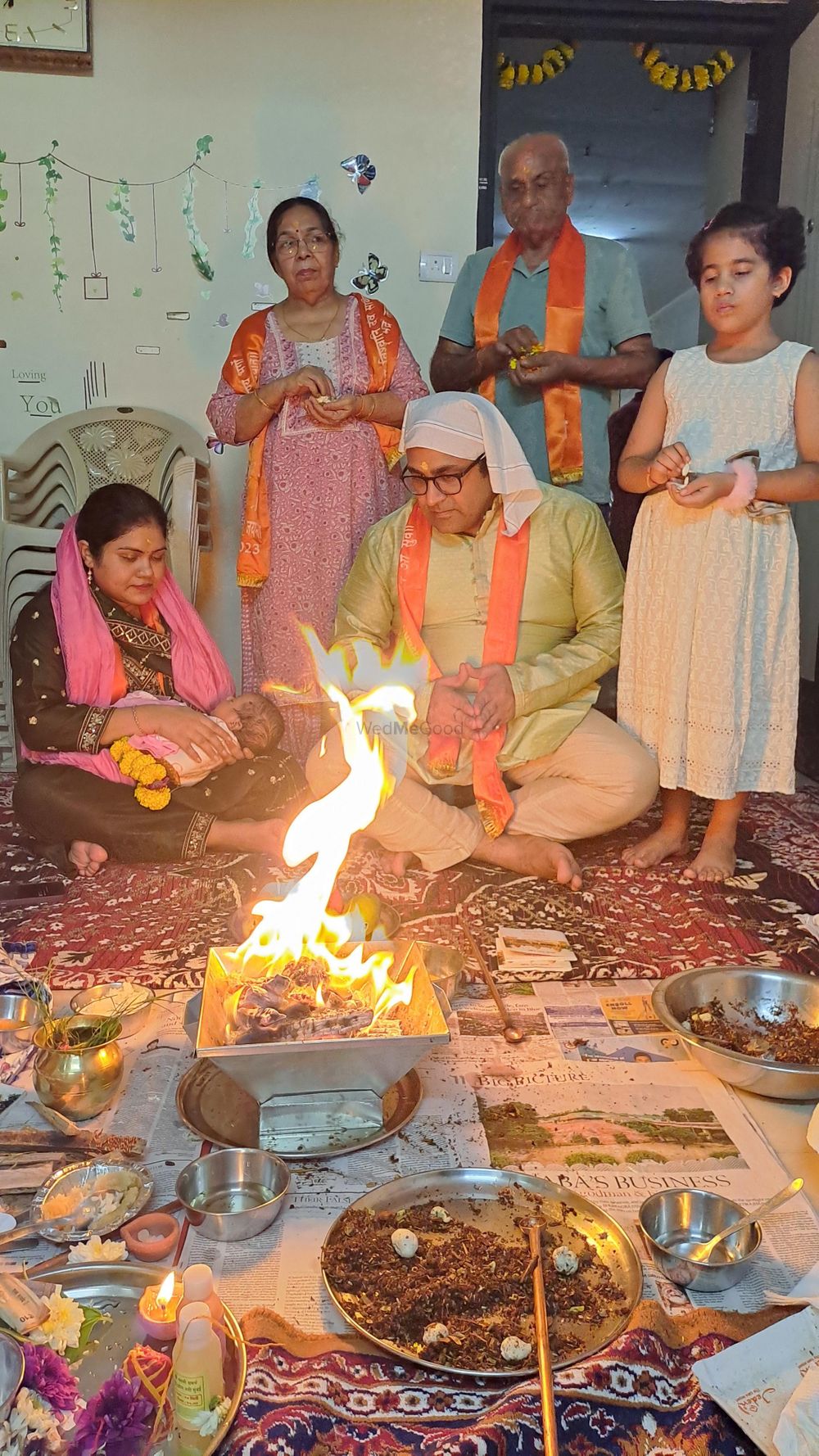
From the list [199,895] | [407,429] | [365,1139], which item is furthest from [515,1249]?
[407,429]

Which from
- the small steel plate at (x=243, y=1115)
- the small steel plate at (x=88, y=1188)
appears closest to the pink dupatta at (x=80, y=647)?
the small steel plate at (x=243, y=1115)

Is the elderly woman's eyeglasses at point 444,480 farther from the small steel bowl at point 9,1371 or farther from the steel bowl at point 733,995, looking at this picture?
the small steel bowl at point 9,1371

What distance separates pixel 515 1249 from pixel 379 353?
3.01m

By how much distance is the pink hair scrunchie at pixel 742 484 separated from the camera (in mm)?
2746

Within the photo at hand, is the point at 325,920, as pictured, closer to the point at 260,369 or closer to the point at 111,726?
the point at 111,726

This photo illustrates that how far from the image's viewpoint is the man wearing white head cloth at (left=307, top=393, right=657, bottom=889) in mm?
2877

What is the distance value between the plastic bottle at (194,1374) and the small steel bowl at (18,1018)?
95cm

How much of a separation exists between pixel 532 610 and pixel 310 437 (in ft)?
3.56

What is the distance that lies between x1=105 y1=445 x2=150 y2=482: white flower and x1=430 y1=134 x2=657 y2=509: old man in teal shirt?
56.9 inches

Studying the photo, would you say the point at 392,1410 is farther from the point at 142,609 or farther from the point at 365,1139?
the point at 142,609

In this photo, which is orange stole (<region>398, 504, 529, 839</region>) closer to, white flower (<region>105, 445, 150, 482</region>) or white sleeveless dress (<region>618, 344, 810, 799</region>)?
white sleeveless dress (<region>618, 344, 810, 799</region>)

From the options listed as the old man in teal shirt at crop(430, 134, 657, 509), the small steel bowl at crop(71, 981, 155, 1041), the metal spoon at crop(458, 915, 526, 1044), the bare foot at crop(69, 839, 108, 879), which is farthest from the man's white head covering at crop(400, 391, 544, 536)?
the small steel bowl at crop(71, 981, 155, 1041)

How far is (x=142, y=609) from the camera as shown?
3266mm

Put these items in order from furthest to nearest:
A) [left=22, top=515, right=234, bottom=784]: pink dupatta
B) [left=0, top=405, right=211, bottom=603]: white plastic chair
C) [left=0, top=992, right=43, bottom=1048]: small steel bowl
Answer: [left=0, top=405, right=211, bottom=603]: white plastic chair, [left=22, top=515, right=234, bottom=784]: pink dupatta, [left=0, top=992, right=43, bottom=1048]: small steel bowl
